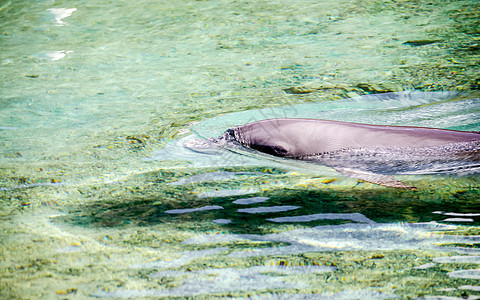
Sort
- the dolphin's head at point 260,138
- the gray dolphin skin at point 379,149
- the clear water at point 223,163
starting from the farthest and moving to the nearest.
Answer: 1. the dolphin's head at point 260,138
2. the gray dolphin skin at point 379,149
3. the clear water at point 223,163

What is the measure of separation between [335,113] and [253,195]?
2030mm

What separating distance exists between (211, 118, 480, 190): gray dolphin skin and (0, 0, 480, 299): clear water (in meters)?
0.17

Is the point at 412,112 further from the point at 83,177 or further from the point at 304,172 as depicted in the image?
the point at 83,177

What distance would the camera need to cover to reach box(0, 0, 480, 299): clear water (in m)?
2.18

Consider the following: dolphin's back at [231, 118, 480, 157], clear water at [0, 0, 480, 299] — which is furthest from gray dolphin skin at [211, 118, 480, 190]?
clear water at [0, 0, 480, 299]

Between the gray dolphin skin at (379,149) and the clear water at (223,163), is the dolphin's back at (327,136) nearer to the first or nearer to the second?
the gray dolphin skin at (379,149)

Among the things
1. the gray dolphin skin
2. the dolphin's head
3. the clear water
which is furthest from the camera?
the dolphin's head

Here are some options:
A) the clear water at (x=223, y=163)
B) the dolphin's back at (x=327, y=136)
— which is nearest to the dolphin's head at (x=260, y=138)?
the dolphin's back at (x=327, y=136)

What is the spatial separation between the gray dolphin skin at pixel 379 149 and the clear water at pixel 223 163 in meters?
0.17

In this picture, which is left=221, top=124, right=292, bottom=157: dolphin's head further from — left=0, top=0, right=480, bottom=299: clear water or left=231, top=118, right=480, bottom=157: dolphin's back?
left=0, top=0, right=480, bottom=299: clear water

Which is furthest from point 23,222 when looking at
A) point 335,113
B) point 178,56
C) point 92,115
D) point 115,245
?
point 178,56

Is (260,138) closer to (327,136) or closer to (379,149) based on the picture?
(327,136)

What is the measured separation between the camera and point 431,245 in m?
2.37

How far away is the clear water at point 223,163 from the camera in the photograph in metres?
2.18
